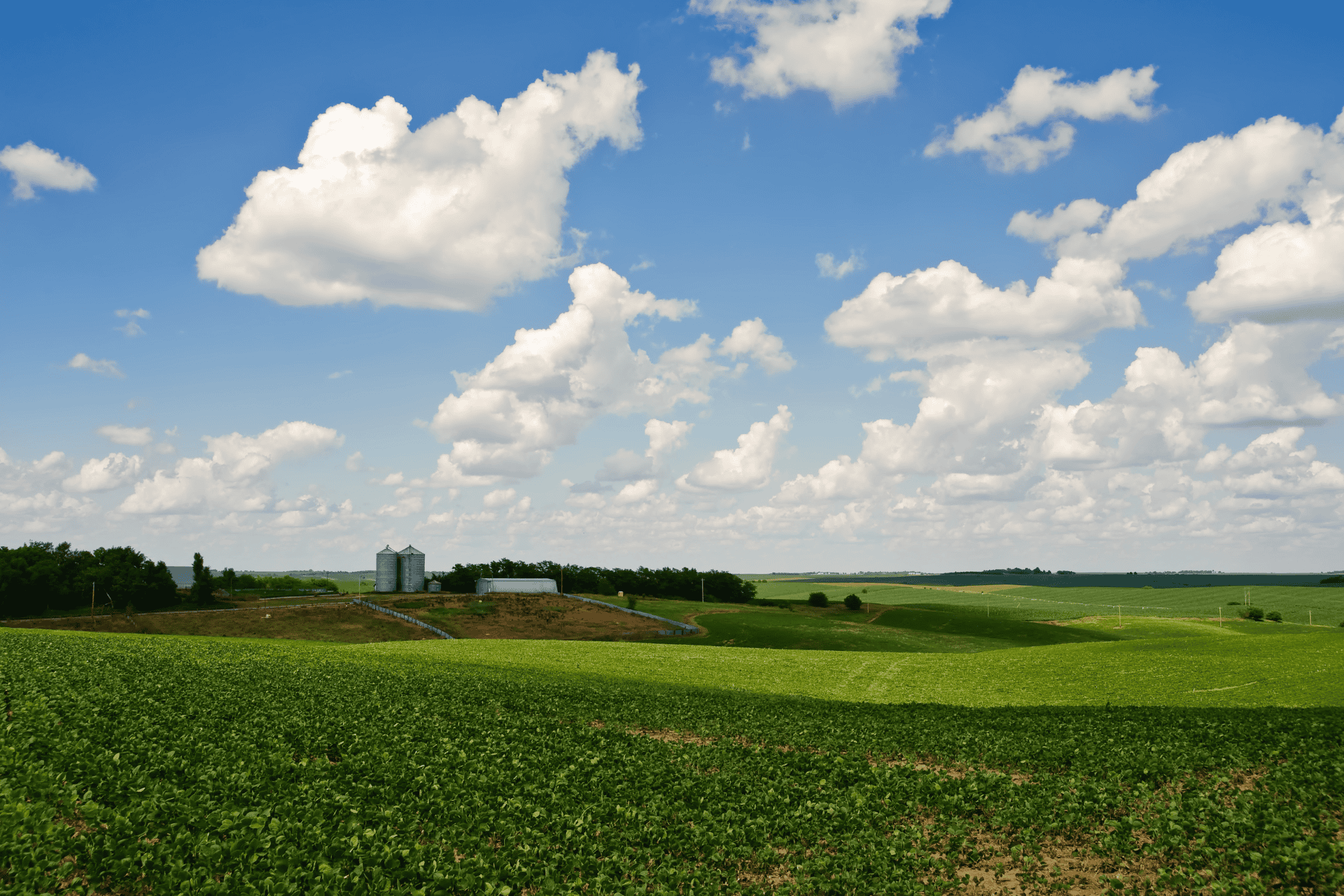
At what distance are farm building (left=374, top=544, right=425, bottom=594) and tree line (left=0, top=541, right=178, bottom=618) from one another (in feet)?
96.4

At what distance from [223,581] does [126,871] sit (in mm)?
116403

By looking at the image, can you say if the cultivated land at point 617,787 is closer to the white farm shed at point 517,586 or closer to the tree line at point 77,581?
the tree line at point 77,581

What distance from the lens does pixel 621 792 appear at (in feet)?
52.6

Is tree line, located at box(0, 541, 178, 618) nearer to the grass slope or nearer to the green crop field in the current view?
the grass slope

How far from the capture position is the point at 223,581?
10981 cm

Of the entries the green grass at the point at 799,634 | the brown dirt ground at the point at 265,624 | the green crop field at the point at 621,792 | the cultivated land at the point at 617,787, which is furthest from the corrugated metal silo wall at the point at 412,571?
the green crop field at the point at 621,792

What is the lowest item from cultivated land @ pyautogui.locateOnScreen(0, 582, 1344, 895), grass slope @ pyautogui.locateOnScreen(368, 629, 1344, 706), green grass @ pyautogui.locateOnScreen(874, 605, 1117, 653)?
green grass @ pyautogui.locateOnScreen(874, 605, 1117, 653)

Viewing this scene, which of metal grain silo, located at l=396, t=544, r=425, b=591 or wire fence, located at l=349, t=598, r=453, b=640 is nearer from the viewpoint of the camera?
wire fence, located at l=349, t=598, r=453, b=640

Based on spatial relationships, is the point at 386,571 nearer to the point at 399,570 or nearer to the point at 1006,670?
the point at 399,570

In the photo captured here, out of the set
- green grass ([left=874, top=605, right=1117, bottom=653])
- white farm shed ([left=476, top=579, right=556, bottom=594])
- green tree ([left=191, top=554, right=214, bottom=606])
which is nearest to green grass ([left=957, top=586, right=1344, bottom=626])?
green grass ([left=874, top=605, right=1117, bottom=653])

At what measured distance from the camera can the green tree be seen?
3637 inches

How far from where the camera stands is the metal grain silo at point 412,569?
115875 mm

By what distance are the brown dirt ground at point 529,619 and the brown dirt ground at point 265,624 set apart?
18.8 feet

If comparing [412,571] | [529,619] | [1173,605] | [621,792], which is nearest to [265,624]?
[529,619]
